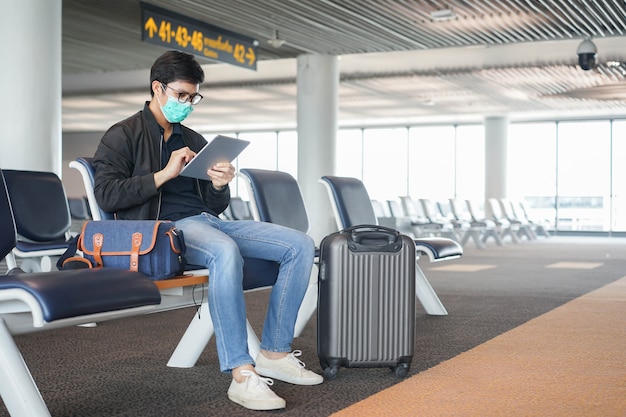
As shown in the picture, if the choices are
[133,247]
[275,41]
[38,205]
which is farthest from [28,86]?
[275,41]

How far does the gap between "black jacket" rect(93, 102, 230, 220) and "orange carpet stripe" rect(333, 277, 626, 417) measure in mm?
974

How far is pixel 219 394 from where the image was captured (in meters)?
2.73

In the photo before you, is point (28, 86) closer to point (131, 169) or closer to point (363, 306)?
point (131, 169)

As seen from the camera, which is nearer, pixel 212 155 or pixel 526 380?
pixel 212 155

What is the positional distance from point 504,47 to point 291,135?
11.3 m

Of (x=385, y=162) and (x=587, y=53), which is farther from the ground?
(x=587, y=53)

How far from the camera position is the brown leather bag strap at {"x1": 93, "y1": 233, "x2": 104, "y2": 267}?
2.50 meters

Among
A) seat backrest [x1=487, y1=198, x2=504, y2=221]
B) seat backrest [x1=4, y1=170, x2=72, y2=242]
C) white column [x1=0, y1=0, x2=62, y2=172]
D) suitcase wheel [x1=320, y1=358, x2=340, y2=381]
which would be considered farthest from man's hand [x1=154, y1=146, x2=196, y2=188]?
seat backrest [x1=487, y1=198, x2=504, y2=221]

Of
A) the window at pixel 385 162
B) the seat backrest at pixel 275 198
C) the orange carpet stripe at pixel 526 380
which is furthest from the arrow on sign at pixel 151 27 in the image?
the window at pixel 385 162

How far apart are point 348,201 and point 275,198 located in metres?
0.78

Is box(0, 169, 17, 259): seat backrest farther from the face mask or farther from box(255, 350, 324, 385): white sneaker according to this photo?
box(255, 350, 324, 385): white sneaker

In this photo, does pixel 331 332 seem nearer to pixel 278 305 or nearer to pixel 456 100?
pixel 278 305

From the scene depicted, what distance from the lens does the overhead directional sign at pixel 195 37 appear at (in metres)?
7.84

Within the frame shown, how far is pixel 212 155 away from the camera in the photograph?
2.74 m
